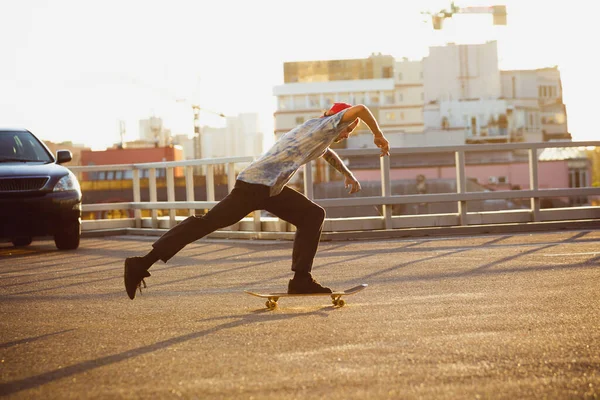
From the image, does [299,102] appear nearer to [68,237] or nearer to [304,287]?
[68,237]

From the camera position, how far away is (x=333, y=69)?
154 meters

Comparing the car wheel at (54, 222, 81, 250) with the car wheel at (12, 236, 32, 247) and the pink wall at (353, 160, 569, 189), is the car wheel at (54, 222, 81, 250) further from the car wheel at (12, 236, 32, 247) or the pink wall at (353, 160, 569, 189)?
the pink wall at (353, 160, 569, 189)

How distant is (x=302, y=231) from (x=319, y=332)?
1636 mm

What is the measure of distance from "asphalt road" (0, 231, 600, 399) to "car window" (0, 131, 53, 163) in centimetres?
439

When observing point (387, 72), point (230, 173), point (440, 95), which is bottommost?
point (230, 173)

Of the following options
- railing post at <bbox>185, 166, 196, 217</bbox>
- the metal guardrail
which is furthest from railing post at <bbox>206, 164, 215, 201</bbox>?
railing post at <bbox>185, 166, 196, 217</bbox>

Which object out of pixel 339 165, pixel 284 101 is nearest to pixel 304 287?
pixel 339 165

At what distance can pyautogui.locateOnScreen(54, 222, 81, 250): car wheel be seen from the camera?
15.2 meters

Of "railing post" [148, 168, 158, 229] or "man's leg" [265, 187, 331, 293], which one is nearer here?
"man's leg" [265, 187, 331, 293]

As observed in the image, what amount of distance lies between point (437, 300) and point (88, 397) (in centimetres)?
367

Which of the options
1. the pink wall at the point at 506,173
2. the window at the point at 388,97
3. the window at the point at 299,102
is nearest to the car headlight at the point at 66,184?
the pink wall at the point at 506,173

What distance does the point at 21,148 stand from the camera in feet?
51.4

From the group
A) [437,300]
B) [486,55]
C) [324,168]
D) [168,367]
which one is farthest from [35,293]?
[486,55]

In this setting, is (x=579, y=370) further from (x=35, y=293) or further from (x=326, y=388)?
(x=35, y=293)
